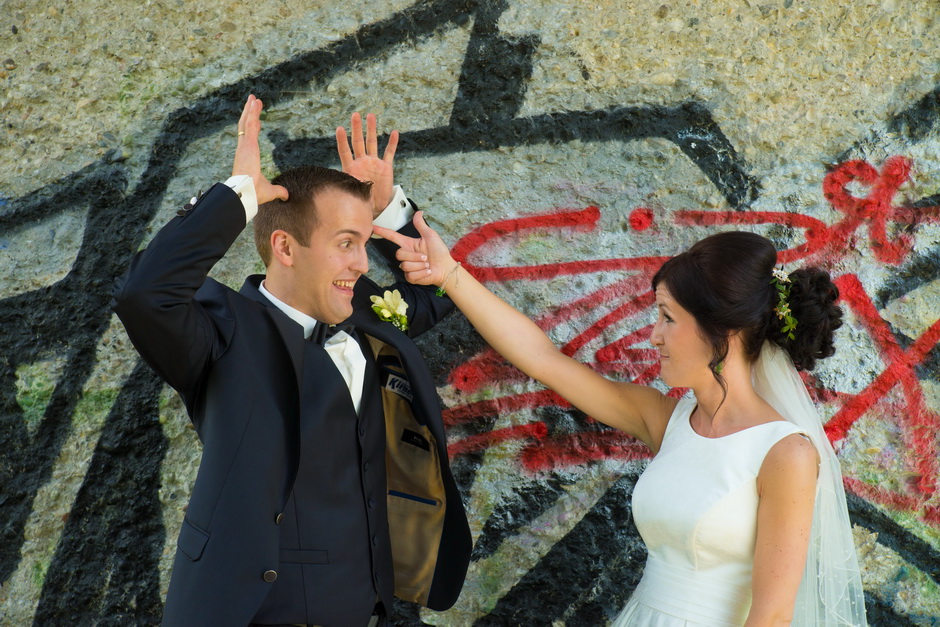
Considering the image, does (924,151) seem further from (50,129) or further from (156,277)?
(50,129)

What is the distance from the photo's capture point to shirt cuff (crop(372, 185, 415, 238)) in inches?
109

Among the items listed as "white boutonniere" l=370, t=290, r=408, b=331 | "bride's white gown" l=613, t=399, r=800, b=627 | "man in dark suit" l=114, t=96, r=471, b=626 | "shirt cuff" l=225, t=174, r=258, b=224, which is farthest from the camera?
"white boutonniere" l=370, t=290, r=408, b=331

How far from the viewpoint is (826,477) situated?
2.31 m

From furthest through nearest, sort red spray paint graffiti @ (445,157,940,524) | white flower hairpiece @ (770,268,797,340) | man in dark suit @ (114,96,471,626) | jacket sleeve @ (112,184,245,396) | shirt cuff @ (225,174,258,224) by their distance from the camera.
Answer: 1. red spray paint graffiti @ (445,157,940,524)
2. white flower hairpiece @ (770,268,797,340)
3. shirt cuff @ (225,174,258,224)
4. man in dark suit @ (114,96,471,626)
5. jacket sleeve @ (112,184,245,396)

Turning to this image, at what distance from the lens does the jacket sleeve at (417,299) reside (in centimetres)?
274

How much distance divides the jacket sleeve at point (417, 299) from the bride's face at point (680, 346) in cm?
77

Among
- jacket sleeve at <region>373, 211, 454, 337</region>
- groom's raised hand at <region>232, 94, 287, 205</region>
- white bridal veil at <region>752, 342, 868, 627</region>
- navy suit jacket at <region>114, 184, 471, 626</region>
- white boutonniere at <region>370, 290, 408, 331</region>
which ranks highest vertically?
groom's raised hand at <region>232, 94, 287, 205</region>

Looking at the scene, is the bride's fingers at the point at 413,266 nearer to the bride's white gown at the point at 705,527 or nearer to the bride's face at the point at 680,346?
the bride's face at the point at 680,346

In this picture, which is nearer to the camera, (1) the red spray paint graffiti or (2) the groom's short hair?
(2) the groom's short hair

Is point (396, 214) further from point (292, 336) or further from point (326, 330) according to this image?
point (292, 336)

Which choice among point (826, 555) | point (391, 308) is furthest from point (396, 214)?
point (826, 555)

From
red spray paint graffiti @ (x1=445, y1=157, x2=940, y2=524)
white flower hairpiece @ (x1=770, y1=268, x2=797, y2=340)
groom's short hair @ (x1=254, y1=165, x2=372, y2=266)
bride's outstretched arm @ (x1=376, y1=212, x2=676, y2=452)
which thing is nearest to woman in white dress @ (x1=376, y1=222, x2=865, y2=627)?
white flower hairpiece @ (x1=770, y1=268, x2=797, y2=340)

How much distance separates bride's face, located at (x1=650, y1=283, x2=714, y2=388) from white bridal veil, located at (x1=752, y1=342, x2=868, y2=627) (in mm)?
273

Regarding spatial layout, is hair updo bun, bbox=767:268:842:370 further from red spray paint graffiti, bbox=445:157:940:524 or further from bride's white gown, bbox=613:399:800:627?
red spray paint graffiti, bbox=445:157:940:524
